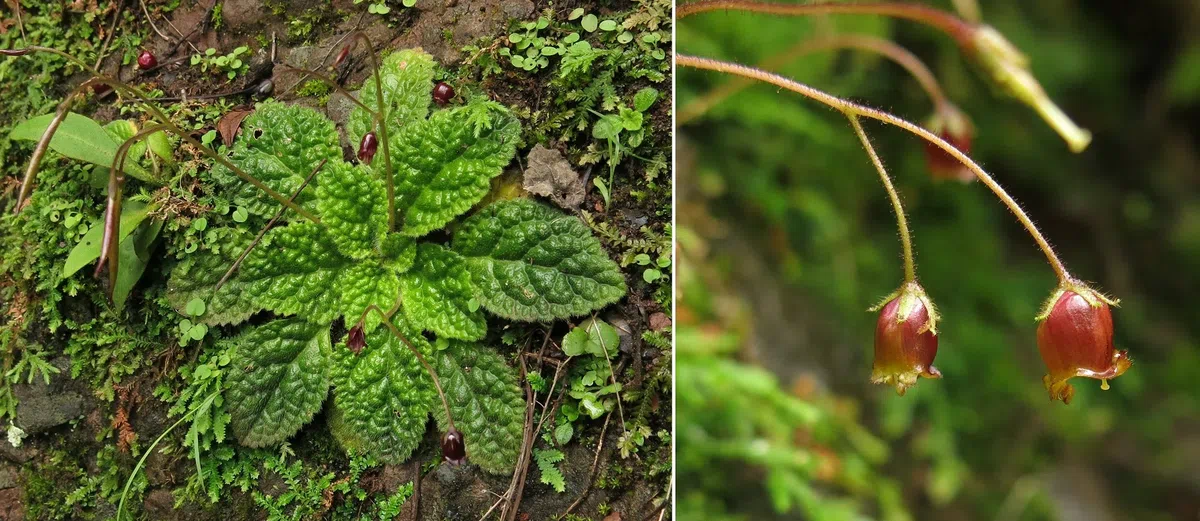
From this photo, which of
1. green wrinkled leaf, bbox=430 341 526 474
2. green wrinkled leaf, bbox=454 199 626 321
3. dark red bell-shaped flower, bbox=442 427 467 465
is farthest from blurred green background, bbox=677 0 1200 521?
dark red bell-shaped flower, bbox=442 427 467 465

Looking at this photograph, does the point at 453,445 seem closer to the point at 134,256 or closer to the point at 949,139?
the point at 134,256

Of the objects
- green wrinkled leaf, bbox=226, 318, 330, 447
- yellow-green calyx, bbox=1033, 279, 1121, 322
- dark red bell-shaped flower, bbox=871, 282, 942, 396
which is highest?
yellow-green calyx, bbox=1033, 279, 1121, 322

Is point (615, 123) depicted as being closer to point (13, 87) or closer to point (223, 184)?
point (223, 184)

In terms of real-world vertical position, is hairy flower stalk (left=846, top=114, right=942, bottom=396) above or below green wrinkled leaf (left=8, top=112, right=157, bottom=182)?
above

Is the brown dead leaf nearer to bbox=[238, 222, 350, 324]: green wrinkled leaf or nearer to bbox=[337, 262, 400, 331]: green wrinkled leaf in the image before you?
bbox=[238, 222, 350, 324]: green wrinkled leaf

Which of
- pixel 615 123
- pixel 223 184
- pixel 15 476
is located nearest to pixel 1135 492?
pixel 615 123

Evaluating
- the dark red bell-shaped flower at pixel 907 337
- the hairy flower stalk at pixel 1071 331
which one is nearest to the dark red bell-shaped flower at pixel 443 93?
the hairy flower stalk at pixel 1071 331

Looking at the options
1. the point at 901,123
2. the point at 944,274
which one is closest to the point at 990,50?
the point at 901,123
